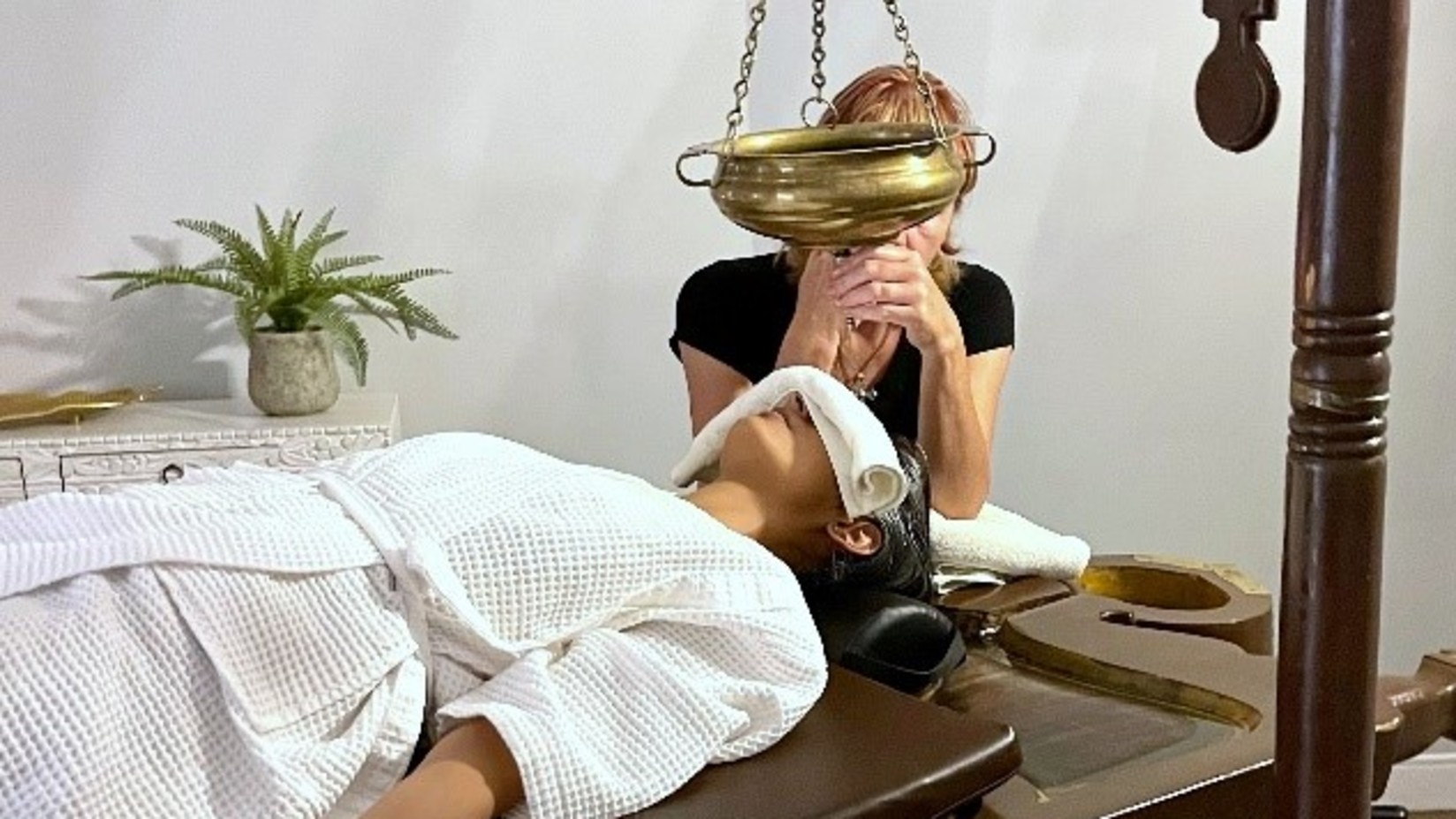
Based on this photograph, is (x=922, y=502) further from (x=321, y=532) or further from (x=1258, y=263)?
(x=1258, y=263)

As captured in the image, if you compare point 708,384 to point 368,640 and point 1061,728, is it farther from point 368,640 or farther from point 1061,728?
point 368,640

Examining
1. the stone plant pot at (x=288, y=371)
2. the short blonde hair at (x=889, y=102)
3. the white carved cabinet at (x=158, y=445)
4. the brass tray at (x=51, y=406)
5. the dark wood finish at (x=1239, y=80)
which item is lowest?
the white carved cabinet at (x=158, y=445)

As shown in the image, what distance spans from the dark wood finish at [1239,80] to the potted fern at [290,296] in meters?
1.80

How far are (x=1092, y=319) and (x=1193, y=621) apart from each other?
1264mm

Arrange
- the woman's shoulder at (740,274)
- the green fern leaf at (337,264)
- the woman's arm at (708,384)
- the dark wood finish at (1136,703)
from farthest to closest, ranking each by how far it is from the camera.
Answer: the green fern leaf at (337,264)
the woman's shoulder at (740,274)
the woman's arm at (708,384)
the dark wood finish at (1136,703)

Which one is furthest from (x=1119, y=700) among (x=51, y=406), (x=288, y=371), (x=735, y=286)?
(x=51, y=406)

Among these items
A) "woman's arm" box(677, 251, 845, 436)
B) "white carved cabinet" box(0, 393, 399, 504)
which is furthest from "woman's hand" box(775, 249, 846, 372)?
"white carved cabinet" box(0, 393, 399, 504)

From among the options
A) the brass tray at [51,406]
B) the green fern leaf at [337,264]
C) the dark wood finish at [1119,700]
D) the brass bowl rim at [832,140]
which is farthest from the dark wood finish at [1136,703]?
the brass tray at [51,406]

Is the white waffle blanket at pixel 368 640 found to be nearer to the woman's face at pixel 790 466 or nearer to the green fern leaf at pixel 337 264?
the woman's face at pixel 790 466

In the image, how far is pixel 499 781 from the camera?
1125mm

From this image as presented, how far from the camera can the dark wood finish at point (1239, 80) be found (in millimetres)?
1030

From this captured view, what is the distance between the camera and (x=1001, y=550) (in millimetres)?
1826

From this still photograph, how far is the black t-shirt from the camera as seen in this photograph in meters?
2.28

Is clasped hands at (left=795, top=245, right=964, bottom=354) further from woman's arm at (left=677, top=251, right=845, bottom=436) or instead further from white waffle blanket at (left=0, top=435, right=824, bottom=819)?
white waffle blanket at (left=0, top=435, right=824, bottom=819)
